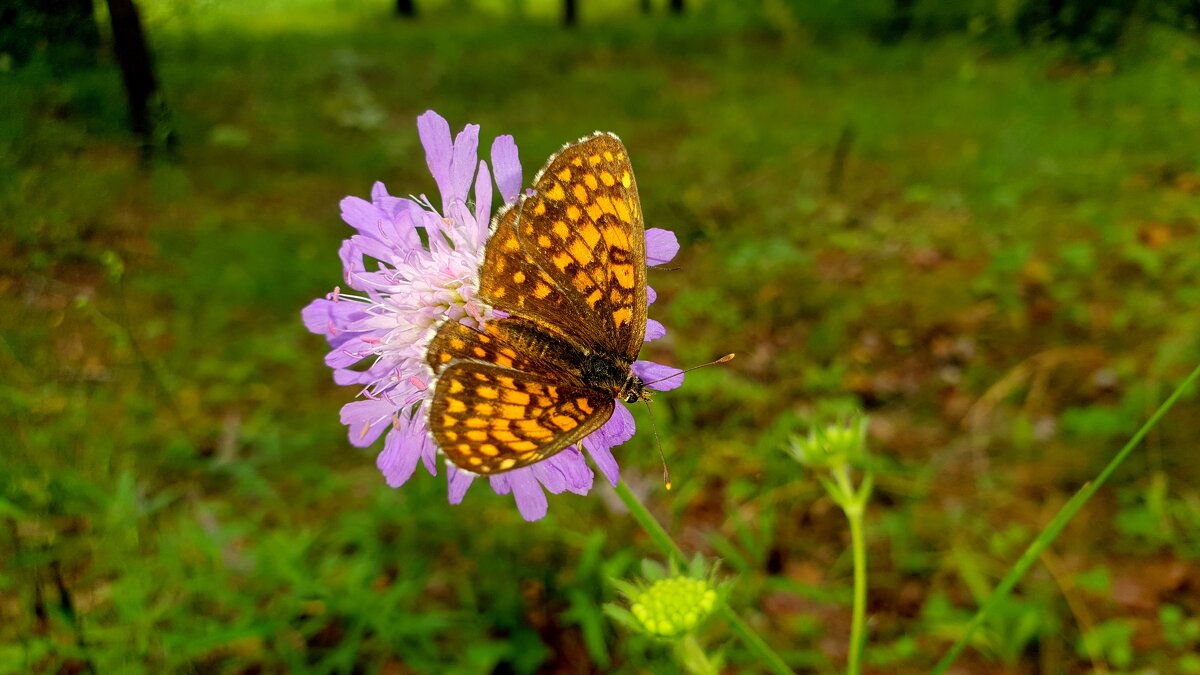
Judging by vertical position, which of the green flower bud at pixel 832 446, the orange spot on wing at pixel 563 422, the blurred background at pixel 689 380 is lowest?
the blurred background at pixel 689 380

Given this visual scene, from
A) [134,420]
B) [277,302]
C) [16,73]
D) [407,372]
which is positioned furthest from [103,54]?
[407,372]

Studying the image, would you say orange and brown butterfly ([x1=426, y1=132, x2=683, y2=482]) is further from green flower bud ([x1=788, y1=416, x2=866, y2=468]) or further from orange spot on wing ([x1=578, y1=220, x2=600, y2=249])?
green flower bud ([x1=788, y1=416, x2=866, y2=468])

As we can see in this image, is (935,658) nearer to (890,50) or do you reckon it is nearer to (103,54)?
(103,54)

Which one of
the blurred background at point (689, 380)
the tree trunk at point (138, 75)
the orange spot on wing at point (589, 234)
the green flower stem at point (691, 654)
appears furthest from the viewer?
the tree trunk at point (138, 75)

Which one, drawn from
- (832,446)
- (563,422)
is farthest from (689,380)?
(563,422)

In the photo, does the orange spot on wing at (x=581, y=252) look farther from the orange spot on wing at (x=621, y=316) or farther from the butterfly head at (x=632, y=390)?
the butterfly head at (x=632, y=390)

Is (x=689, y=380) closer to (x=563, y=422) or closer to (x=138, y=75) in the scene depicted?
(x=563, y=422)

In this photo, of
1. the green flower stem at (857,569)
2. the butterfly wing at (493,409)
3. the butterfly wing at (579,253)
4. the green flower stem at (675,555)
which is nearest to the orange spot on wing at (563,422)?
the butterfly wing at (493,409)
